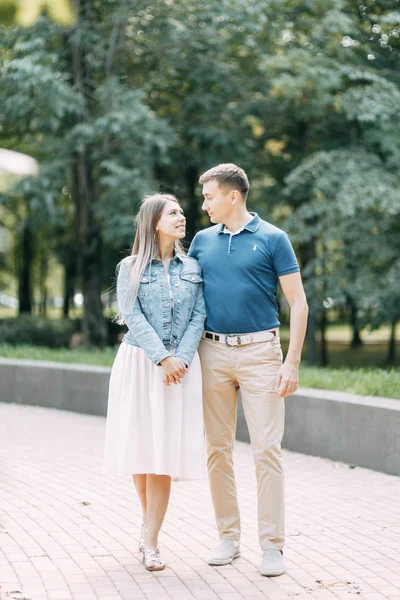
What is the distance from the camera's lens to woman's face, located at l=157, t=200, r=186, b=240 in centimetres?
475

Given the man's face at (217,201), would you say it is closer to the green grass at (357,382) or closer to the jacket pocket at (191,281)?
the jacket pocket at (191,281)

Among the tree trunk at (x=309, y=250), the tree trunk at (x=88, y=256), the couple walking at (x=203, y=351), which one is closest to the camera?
the couple walking at (x=203, y=351)

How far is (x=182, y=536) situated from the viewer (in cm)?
553

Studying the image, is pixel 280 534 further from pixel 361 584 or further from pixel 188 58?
pixel 188 58

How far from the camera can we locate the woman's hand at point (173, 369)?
454 cm

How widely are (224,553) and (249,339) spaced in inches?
44.6

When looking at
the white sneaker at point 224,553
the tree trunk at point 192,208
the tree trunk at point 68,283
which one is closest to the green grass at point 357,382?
the white sneaker at point 224,553

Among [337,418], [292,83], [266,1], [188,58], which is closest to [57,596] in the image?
[337,418]

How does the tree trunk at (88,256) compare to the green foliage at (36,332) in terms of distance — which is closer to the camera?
the tree trunk at (88,256)

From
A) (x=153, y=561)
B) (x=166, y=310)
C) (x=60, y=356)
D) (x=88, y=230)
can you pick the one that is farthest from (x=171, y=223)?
(x=88, y=230)

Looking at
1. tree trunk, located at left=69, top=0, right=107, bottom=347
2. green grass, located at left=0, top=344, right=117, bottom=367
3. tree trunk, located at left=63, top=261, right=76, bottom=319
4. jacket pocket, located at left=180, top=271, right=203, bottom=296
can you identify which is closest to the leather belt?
jacket pocket, located at left=180, top=271, right=203, bottom=296

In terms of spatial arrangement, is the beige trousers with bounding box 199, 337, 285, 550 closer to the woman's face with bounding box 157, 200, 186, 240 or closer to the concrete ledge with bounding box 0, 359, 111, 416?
the woman's face with bounding box 157, 200, 186, 240

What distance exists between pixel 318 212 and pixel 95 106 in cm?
503

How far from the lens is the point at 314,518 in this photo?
6.12 metres
